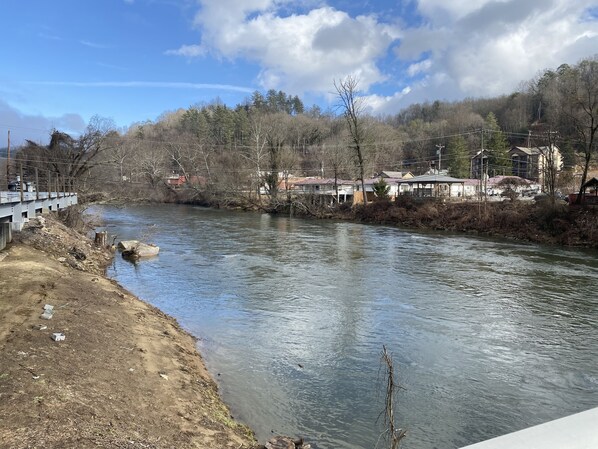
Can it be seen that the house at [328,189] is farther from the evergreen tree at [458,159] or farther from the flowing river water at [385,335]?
the flowing river water at [385,335]

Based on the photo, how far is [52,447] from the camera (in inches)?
171

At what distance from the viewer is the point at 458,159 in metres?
88.8

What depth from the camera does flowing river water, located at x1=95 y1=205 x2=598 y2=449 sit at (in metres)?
8.18

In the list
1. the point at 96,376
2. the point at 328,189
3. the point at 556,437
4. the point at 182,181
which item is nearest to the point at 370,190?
the point at 328,189

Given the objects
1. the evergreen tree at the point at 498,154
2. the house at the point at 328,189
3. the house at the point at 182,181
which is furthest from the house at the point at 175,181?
the evergreen tree at the point at 498,154

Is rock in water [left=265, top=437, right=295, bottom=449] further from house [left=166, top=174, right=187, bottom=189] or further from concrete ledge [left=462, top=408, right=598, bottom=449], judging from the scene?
house [left=166, top=174, right=187, bottom=189]

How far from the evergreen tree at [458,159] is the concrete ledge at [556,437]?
91814mm

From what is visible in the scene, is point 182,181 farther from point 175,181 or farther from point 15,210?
point 15,210

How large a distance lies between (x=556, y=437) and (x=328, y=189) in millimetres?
72724

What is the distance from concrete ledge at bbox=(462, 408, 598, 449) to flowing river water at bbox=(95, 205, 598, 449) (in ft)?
19.1

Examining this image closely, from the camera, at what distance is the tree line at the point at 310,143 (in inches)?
1917

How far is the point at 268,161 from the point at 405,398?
67.6m

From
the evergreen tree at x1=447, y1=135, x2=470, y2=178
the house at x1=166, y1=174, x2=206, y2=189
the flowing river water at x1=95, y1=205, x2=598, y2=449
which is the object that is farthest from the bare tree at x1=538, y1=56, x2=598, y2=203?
the house at x1=166, y1=174, x2=206, y2=189

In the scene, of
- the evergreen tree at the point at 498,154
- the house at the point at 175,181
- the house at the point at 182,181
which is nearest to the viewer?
the evergreen tree at the point at 498,154
